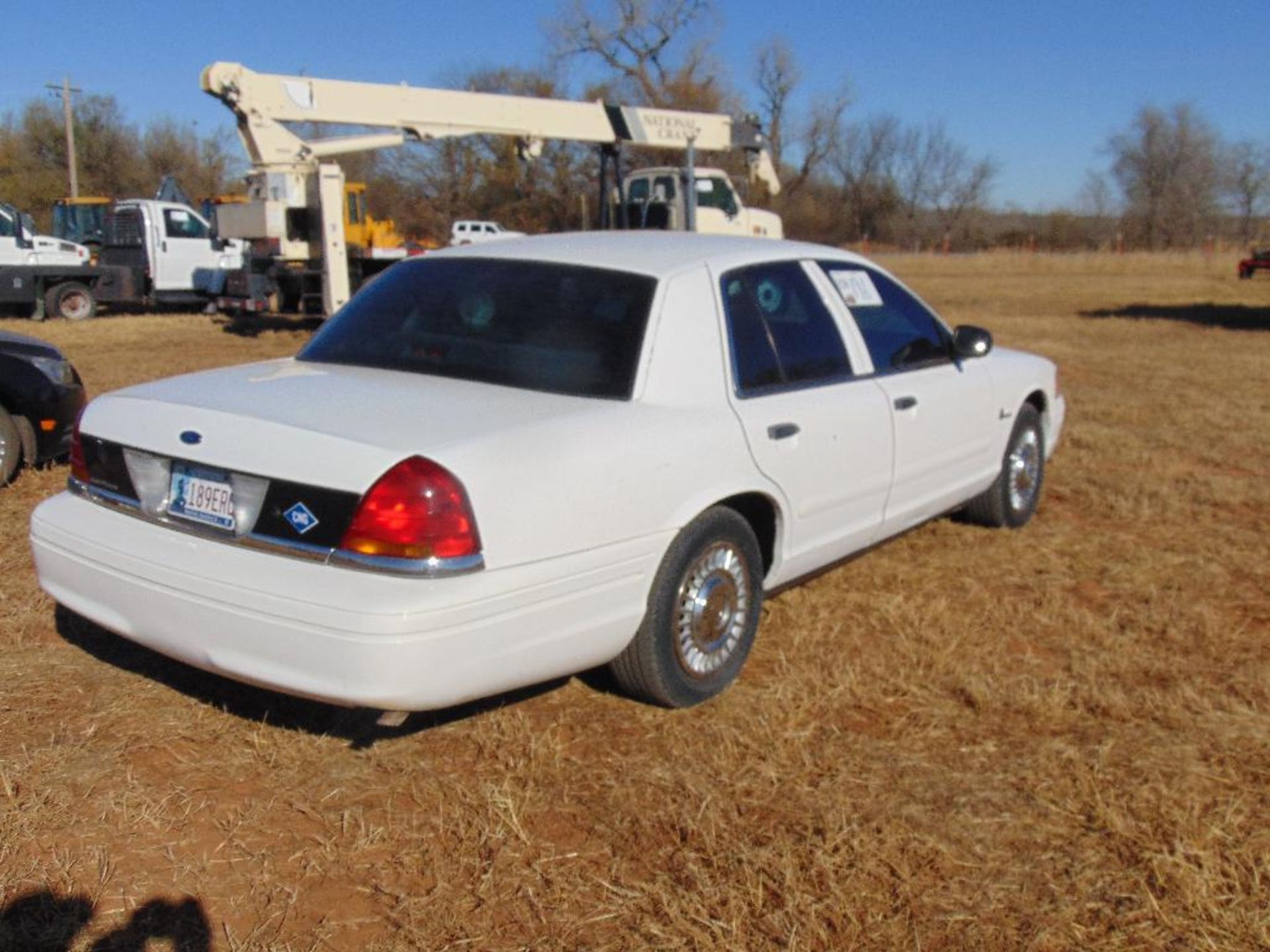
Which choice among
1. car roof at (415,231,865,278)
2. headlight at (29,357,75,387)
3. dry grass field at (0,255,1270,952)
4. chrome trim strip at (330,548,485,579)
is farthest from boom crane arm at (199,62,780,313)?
chrome trim strip at (330,548,485,579)

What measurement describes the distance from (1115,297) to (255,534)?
26.9m

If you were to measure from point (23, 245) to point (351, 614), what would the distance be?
19421 millimetres

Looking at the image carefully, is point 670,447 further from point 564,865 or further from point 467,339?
point 564,865

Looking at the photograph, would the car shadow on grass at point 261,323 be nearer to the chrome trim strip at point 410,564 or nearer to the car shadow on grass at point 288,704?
the car shadow on grass at point 288,704

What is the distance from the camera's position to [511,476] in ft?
10.5

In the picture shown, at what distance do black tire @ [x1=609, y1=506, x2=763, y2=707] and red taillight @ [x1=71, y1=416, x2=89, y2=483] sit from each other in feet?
5.74

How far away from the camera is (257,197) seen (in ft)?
53.0

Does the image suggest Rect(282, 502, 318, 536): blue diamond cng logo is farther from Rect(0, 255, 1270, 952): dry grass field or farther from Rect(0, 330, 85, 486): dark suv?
Rect(0, 330, 85, 486): dark suv

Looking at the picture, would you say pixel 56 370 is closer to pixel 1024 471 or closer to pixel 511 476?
pixel 511 476

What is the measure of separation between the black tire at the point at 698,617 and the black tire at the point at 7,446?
445 centimetres

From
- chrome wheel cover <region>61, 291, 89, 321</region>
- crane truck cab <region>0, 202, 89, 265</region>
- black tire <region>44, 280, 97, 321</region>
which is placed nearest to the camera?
crane truck cab <region>0, 202, 89, 265</region>

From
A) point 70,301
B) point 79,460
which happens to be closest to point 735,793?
point 79,460

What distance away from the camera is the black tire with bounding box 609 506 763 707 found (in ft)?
12.2

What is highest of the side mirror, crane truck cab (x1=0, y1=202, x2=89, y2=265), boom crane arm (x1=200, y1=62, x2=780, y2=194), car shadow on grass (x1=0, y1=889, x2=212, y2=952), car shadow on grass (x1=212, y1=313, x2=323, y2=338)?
boom crane arm (x1=200, y1=62, x2=780, y2=194)
